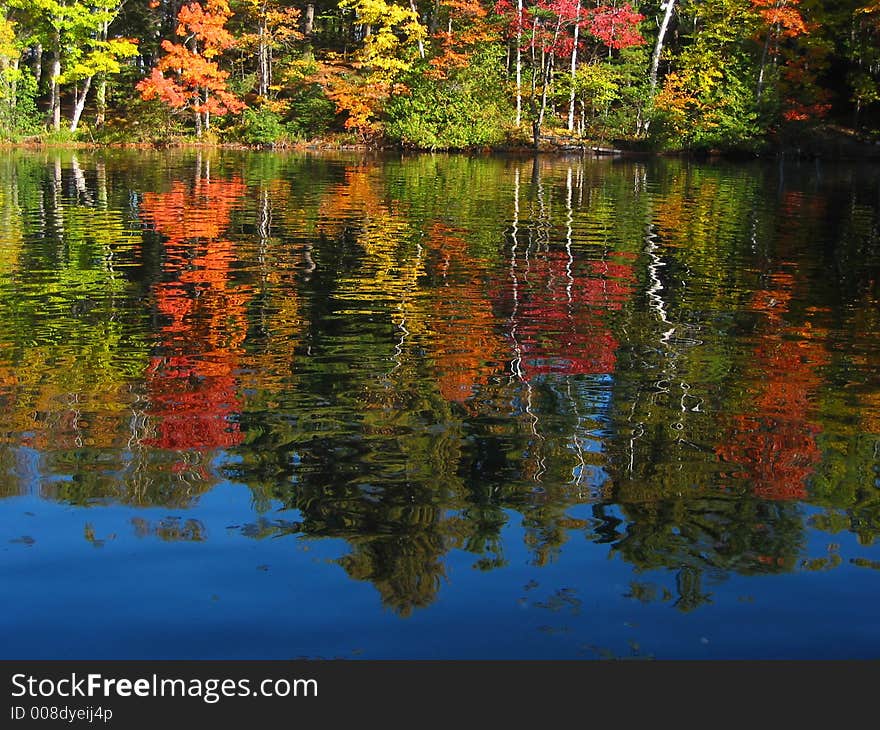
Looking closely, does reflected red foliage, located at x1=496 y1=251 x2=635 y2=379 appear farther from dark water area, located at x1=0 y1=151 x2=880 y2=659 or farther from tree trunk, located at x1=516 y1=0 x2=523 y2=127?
tree trunk, located at x1=516 y1=0 x2=523 y2=127

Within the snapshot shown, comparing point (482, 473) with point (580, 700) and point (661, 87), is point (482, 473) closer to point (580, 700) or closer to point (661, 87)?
point (580, 700)

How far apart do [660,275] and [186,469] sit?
9.73 meters

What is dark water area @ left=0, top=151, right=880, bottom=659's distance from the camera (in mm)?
4508

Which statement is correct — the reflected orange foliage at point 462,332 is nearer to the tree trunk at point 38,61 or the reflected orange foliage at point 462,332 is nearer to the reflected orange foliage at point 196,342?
the reflected orange foliage at point 196,342

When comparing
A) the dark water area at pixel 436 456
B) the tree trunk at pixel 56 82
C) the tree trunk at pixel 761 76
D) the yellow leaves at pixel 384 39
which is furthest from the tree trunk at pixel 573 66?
the dark water area at pixel 436 456

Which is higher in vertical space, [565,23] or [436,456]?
[565,23]

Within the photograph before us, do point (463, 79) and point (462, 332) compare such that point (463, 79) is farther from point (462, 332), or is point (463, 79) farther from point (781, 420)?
point (781, 420)

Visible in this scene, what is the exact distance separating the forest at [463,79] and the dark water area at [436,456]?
3583cm

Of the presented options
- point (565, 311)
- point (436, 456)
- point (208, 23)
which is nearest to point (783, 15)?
point (208, 23)

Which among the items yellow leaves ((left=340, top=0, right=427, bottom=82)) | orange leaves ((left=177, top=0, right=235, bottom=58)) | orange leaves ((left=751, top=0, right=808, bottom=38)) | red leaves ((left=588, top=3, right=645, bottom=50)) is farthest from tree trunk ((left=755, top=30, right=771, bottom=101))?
orange leaves ((left=177, top=0, right=235, bottom=58))

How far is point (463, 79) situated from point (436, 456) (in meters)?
47.5

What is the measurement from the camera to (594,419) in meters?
7.41

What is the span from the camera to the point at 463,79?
168ft

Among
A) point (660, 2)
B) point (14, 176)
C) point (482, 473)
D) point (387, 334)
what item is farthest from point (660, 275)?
point (660, 2)
